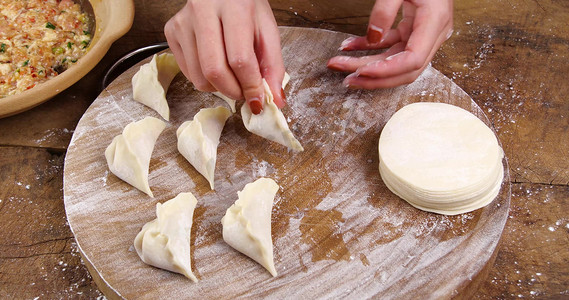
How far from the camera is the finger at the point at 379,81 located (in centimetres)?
212

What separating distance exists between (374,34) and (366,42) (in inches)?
8.9


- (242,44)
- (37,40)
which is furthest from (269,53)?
(37,40)

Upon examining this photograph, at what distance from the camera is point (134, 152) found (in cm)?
193

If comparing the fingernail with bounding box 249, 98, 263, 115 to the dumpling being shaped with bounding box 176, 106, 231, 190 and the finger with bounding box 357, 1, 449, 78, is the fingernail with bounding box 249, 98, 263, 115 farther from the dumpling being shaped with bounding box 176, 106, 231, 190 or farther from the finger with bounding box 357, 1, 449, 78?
the finger with bounding box 357, 1, 449, 78

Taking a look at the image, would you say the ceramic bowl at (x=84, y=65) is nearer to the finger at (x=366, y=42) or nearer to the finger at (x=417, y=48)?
the finger at (x=366, y=42)

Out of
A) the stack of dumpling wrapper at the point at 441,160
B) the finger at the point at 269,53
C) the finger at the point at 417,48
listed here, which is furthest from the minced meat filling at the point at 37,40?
the stack of dumpling wrapper at the point at 441,160

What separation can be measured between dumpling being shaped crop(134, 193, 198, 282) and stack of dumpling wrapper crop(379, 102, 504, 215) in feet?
2.40

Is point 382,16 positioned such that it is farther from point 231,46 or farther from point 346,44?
point 231,46

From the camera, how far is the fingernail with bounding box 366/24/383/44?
82.5 inches

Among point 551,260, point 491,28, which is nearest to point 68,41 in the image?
point 491,28

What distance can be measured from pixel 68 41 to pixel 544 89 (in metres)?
2.44

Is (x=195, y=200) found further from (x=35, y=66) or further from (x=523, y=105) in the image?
(x=523, y=105)

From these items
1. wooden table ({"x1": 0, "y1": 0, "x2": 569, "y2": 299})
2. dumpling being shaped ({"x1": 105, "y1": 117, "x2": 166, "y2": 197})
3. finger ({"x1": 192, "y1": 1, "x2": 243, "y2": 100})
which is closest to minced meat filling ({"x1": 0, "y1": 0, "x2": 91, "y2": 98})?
wooden table ({"x1": 0, "y1": 0, "x2": 569, "y2": 299})

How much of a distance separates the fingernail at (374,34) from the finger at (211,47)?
0.64 metres
